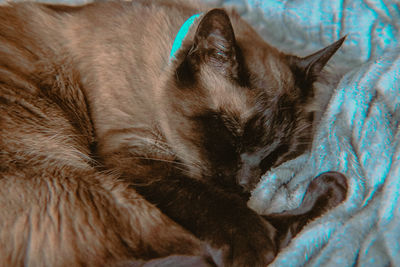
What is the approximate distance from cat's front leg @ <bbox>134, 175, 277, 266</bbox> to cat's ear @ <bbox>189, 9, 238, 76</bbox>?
1.19 feet

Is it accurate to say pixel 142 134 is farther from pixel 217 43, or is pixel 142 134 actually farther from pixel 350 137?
pixel 350 137

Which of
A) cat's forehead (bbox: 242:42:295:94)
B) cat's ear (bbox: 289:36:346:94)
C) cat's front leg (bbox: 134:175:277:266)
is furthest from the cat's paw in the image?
cat's ear (bbox: 289:36:346:94)

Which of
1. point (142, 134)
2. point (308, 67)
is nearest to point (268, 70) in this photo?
point (308, 67)

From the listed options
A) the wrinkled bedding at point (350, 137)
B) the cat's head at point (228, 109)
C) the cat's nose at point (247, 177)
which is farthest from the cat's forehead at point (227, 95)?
the wrinkled bedding at point (350, 137)

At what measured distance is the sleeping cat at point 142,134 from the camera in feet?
2.66

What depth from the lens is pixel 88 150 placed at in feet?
3.49

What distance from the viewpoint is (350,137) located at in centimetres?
119

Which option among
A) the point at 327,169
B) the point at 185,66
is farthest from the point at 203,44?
the point at 327,169

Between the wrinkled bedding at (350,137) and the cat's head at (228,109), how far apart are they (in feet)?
0.50

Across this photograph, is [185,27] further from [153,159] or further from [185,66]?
[153,159]

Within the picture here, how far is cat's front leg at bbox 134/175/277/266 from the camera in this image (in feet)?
2.74

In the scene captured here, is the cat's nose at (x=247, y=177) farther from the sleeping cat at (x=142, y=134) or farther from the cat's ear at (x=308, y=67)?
the cat's ear at (x=308, y=67)

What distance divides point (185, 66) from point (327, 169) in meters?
0.59

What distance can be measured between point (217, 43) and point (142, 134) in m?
0.37
